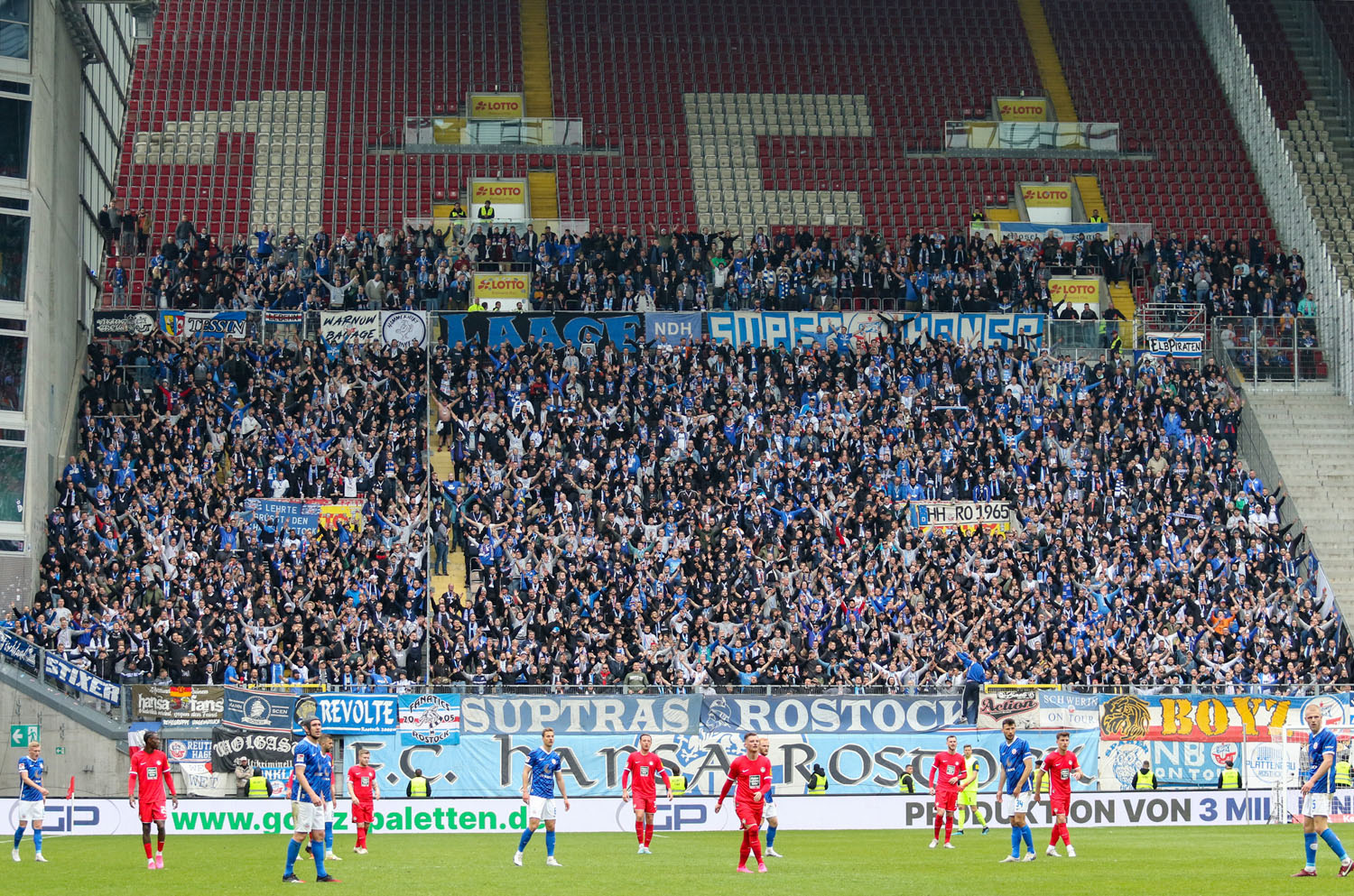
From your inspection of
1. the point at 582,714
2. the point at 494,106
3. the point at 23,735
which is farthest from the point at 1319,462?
the point at 23,735

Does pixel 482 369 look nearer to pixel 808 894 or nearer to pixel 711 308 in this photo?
pixel 711 308

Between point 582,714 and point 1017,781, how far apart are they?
41.2ft

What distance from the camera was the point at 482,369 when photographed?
4384 cm

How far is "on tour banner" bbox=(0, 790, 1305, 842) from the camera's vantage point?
97.5ft

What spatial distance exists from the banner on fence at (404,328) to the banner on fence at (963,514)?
13.4 metres

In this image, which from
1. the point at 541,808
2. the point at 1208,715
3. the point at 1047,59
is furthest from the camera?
the point at 1047,59

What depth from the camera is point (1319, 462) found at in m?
46.1

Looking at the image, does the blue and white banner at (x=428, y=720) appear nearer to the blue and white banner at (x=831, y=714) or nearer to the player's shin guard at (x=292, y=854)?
the blue and white banner at (x=831, y=714)

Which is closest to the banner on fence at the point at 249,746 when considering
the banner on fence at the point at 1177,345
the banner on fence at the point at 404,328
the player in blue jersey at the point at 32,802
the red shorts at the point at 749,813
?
the player in blue jersey at the point at 32,802

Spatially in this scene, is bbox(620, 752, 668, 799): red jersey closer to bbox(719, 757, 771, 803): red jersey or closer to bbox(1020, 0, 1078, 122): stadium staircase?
bbox(719, 757, 771, 803): red jersey

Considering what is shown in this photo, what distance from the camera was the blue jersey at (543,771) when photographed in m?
22.9

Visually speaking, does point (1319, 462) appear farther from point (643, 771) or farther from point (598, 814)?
point (643, 771)

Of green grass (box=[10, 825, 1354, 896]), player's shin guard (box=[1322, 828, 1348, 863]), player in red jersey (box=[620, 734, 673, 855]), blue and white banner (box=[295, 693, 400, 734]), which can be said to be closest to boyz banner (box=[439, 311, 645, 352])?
blue and white banner (box=[295, 693, 400, 734])

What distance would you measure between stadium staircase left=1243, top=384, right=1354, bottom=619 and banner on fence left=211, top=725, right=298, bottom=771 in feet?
80.5
